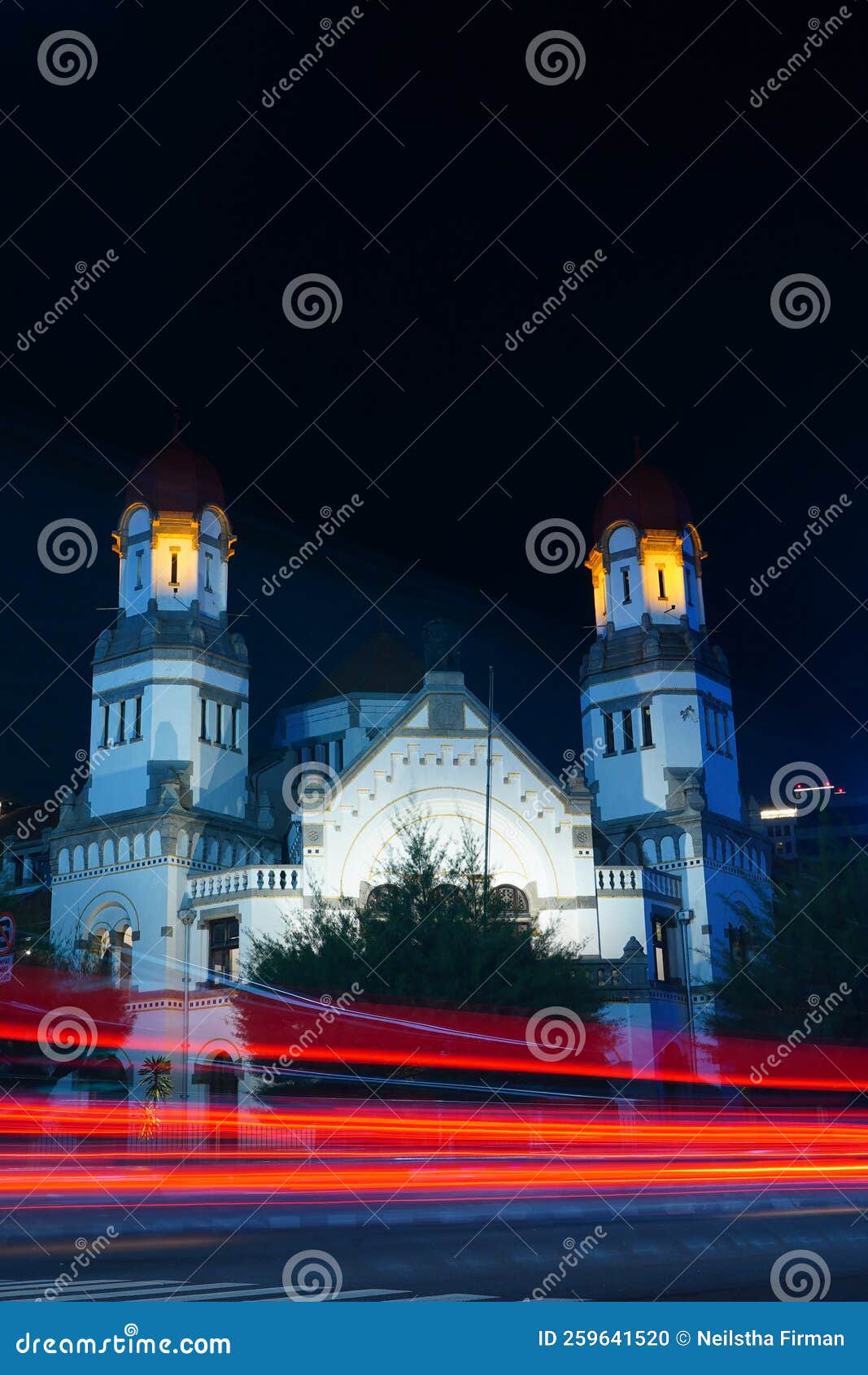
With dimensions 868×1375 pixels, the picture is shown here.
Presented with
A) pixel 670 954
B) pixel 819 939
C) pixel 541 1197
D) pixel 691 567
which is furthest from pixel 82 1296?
pixel 691 567

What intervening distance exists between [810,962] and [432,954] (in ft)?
41.1

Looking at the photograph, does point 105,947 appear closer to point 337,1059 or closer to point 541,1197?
point 337,1059

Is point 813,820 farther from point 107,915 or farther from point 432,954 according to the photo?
point 432,954

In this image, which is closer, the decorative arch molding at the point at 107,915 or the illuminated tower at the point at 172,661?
the decorative arch molding at the point at 107,915

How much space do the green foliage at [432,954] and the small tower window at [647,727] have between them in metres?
17.2

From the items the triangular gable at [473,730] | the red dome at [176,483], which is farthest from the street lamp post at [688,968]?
the red dome at [176,483]

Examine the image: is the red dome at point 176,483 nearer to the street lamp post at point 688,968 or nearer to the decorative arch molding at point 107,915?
the decorative arch molding at point 107,915

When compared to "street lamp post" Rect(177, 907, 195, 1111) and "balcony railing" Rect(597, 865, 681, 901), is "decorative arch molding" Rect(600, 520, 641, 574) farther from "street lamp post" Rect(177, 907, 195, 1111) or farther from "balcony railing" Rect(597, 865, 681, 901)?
"street lamp post" Rect(177, 907, 195, 1111)

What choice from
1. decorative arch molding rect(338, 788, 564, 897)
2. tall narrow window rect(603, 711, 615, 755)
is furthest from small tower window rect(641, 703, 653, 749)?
decorative arch molding rect(338, 788, 564, 897)

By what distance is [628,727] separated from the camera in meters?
65.2

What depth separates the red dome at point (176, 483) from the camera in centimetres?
6438

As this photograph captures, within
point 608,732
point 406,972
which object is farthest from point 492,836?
point 406,972

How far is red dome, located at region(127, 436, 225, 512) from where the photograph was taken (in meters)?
64.4

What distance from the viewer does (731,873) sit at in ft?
206
